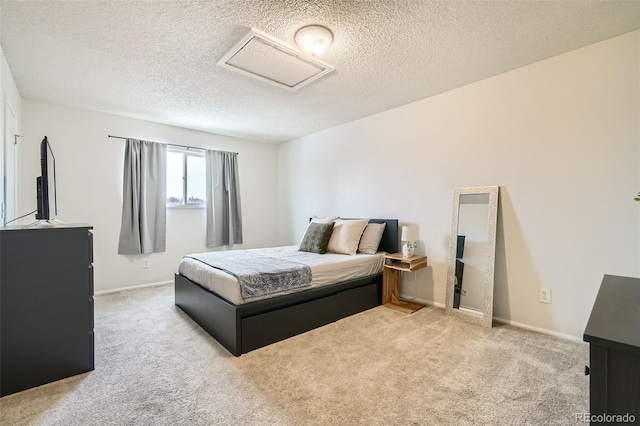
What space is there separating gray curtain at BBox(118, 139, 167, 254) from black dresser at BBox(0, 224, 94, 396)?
227 cm

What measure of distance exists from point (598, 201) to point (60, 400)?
399 centimetres

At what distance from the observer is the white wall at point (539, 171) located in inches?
88.3

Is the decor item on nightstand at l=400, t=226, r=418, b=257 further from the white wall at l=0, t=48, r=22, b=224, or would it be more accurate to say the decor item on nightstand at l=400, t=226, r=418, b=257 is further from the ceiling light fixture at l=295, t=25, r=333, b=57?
the white wall at l=0, t=48, r=22, b=224

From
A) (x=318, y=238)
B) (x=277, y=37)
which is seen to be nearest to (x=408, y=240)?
(x=318, y=238)

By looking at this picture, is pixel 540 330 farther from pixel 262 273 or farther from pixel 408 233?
pixel 262 273

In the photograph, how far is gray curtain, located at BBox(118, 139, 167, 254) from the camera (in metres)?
4.04

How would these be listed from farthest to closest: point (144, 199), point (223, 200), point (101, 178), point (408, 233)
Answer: point (223, 200)
point (144, 199)
point (101, 178)
point (408, 233)

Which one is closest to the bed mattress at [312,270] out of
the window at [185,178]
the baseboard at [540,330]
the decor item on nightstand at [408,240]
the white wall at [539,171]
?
the decor item on nightstand at [408,240]

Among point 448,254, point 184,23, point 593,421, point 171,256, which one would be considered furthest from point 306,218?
point 593,421

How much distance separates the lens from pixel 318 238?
3.64 metres

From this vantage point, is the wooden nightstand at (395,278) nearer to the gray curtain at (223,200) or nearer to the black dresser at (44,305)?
the black dresser at (44,305)

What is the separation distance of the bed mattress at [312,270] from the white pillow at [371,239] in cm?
12

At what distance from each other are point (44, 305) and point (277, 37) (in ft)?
7.86

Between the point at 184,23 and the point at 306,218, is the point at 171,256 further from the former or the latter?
the point at 184,23
